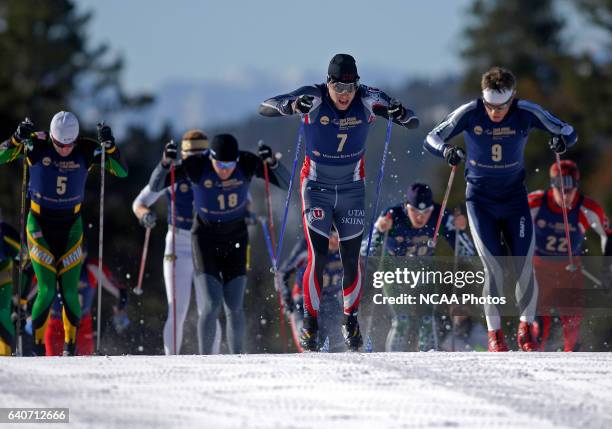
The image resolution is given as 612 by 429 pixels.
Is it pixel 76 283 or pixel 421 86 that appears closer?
pixel 76 283

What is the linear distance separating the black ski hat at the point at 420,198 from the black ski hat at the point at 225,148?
2.03m

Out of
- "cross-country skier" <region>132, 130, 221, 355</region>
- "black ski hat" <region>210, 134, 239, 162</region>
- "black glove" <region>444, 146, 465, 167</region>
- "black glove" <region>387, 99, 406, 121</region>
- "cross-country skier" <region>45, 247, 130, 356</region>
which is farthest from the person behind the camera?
"cross-country skier" <region>45, 247, 130, 356</region>

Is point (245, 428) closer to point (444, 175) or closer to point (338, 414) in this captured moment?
point (338, 414)

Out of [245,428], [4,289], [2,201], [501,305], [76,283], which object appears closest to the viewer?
[245,428]

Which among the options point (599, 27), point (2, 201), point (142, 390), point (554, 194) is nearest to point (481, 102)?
point (554, 194)

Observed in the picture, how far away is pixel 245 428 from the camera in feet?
25.0

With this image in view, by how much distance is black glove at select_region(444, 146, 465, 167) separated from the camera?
Result: 35.6 ft

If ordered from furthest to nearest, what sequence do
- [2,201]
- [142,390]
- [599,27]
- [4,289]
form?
1. [599,27]
2. [2,201]
3. [4,289]
4. [142,390]

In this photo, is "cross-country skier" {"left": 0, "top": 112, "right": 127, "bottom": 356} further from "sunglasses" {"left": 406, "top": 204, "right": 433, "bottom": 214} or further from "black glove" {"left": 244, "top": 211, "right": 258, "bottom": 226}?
"sunglasses" {"left": 406, "top": 204, "right": 433, "bottom": 214}

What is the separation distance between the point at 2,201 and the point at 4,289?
23755 millimetres

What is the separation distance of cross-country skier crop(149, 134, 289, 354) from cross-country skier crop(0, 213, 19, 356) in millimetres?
2075

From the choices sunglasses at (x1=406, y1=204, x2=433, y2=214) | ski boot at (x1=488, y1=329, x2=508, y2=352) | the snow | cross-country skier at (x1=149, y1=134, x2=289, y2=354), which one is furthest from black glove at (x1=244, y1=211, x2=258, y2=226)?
the snow

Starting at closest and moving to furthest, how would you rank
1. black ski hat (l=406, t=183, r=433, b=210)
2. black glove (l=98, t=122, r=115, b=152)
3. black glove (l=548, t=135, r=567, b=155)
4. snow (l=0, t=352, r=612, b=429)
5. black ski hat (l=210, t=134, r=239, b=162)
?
snow (l=0, t=352, r=612, b=429)
black glove (l=548, t=135, r=567, b=155)
black glove (l=98, t=122, r=115, b=152)
black ski hat (l=210, t=134, r=239, b=162)
black ski hat (l=406, t=183, r=433, b=210)

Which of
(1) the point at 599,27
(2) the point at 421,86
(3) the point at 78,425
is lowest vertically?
(3) the point at 78,425
